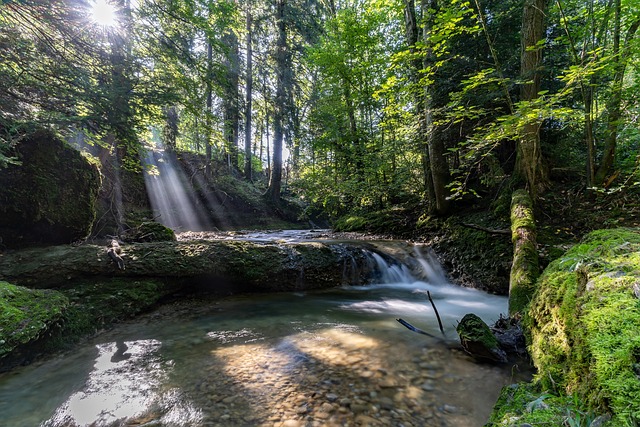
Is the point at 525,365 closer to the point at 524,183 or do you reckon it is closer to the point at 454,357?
the point at 454,357

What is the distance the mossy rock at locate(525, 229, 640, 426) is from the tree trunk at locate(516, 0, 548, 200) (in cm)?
358

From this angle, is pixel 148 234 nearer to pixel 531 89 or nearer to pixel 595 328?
pixel 595 328

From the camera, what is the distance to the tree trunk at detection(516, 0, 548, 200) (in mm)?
5477

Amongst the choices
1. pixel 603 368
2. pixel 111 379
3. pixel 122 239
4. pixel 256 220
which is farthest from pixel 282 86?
pixel 603 368

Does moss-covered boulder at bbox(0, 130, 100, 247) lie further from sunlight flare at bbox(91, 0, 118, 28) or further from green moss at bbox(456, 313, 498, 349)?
green moss at bbox(456, 313, 498, 349)

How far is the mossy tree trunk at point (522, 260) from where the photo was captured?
3539mm

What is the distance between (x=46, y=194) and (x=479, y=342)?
696 cm

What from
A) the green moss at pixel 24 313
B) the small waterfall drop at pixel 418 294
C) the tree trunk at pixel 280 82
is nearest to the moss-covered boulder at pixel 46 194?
the green moss at pixel 24 313

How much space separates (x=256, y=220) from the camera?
55.7ft

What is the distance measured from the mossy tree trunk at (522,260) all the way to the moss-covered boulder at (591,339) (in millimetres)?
1097

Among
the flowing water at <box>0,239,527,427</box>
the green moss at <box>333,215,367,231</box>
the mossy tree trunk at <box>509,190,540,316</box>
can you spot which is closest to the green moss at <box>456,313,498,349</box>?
the flowing water at <box>0,239,527,427</box>

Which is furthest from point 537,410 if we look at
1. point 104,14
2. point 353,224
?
point 353,224

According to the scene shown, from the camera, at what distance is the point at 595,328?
1.50 metres

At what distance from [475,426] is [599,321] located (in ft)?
3.74
